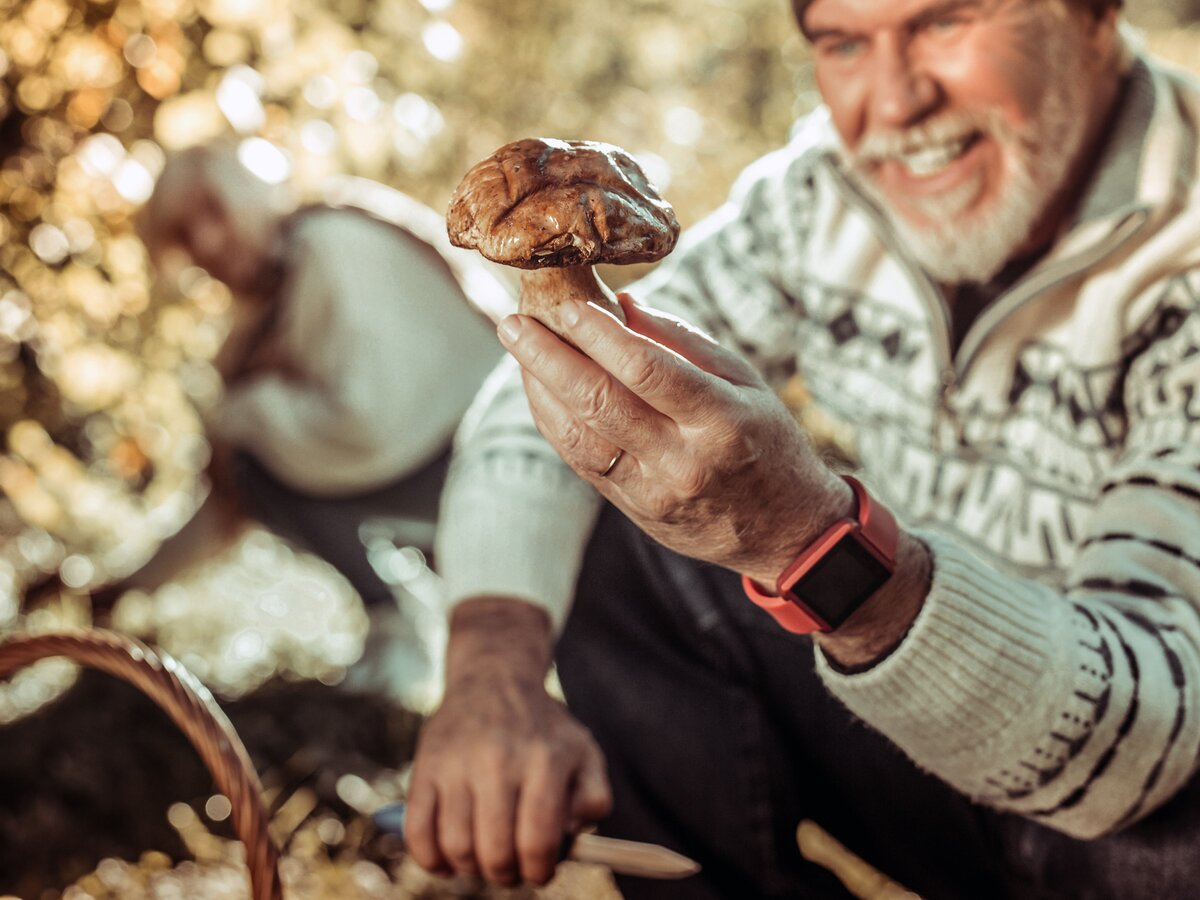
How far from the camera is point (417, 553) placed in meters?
3.79

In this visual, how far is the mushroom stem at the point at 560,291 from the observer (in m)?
0.99

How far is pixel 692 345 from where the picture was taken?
99 centimetres

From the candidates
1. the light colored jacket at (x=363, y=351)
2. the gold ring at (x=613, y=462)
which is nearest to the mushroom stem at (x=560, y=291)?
the gold ring at (x=613, y=462)

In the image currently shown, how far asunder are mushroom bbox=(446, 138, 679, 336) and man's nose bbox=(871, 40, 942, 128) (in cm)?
74

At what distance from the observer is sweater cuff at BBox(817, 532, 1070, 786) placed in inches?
43.7

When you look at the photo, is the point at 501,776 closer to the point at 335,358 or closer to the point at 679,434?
the point at 679,434

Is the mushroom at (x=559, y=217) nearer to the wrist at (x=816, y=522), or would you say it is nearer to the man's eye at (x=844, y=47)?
the wrist at (x=816, y=522)

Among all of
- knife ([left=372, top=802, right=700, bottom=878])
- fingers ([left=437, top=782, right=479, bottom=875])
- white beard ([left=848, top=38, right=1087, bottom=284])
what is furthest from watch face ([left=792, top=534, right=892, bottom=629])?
white beard ([left=848, top=38, right=1087, bottom=284])

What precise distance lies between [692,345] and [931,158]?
2.86 ft

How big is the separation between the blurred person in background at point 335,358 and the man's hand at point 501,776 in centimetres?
174

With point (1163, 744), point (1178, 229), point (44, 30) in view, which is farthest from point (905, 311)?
point (44, 30)

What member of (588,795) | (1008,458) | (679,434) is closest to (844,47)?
(1008,458)

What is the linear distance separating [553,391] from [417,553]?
2955 millimetres

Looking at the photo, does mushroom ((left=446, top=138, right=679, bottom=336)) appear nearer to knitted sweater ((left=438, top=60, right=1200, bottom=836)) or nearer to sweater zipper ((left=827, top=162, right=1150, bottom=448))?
knitted sweater ((left=438, top=60, right=1200, bottom=836))
